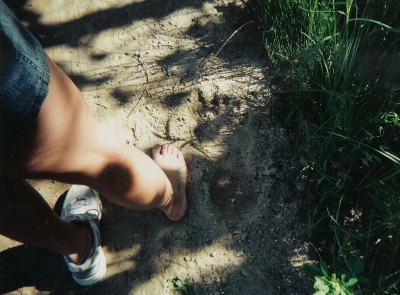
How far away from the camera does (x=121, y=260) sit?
217 cm

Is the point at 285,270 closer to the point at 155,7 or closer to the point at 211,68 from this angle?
the point at 211,68

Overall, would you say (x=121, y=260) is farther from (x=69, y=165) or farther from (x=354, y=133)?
(x=354, y=133)

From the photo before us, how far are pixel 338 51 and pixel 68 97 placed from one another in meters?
1.35

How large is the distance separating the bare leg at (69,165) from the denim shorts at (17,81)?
39mm

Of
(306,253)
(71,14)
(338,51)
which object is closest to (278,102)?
(338,51)

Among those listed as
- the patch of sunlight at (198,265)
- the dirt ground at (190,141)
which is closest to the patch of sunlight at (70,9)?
Result: the dirt ground at (190,141)

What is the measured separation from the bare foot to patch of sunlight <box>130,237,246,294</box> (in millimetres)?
232

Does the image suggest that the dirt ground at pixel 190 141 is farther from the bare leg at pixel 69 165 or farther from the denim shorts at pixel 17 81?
the denim shorts at pixel 17 81

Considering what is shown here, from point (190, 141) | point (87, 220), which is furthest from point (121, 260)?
point (190, 141)

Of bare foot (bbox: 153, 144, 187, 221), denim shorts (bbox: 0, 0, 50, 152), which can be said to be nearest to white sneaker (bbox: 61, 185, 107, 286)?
bare foot (bbox: 153, 144, 187, 221)

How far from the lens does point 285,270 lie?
197 centimetres

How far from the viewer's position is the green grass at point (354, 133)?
1.79m

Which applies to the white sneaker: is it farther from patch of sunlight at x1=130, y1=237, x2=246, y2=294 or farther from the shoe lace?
patch of sunlight at x1=130, y1=237, x2=246, y2=294

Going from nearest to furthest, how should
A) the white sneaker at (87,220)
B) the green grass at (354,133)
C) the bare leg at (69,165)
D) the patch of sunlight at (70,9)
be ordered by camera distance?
the bare leg at (69,165) → the green grass at (354,133) → the white sneaker at (87,220) → the patch of sunlight at (70,9)
